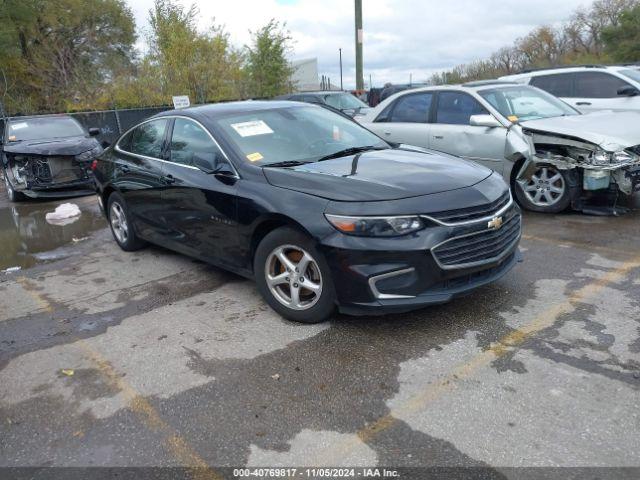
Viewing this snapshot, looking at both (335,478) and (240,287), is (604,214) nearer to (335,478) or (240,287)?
(240,287)

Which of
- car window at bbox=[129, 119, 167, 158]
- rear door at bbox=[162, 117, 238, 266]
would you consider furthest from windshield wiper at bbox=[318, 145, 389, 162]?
car window at bbox=[129, 119, 167, 158]

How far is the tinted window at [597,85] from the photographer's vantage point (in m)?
9.16

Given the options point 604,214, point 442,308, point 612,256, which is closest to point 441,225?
point 442,308

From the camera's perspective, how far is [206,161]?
4.66 m

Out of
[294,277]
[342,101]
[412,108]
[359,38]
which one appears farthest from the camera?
[359,38]

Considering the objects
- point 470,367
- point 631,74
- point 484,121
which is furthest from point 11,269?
point 631,74

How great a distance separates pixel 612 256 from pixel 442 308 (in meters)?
2.12

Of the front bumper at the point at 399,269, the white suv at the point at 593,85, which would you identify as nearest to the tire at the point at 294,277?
the front bumper at the point at 399,269

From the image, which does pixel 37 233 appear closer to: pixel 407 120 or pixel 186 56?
pixel 407 120

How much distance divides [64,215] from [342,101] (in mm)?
8451

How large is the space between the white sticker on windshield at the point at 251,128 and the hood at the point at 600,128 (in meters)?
3.58

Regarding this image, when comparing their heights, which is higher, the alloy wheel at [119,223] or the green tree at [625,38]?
the green tree at [625,38]

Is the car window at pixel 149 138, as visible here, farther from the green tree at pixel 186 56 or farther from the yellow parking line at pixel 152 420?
the green tree at pixel 186 56

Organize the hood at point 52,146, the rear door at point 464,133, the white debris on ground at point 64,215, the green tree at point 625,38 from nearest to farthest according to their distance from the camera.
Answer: the rear door at point 464,133, the white debris on ground at point 64,215, the hood at point 52,146, the green tree at point 625,38
